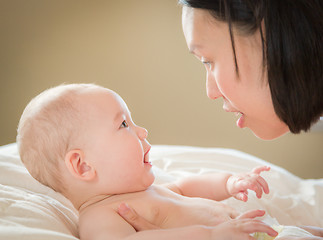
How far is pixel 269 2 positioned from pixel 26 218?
75 cm

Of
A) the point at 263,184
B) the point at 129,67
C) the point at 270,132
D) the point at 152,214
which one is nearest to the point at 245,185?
the point at 263,184

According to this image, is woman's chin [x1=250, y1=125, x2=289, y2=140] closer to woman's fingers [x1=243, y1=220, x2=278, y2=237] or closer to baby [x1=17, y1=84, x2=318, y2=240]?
baby [x1=17, y1=84, x2=318, y2=240]

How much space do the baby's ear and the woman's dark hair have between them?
49 centimetres

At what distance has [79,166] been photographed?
103 centimetres

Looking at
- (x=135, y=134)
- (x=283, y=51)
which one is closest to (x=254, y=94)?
(x=283, y=51)

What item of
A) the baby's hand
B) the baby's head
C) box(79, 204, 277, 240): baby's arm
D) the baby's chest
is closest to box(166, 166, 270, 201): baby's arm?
the baby's hand

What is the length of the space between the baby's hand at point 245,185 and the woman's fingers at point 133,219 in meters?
0.30

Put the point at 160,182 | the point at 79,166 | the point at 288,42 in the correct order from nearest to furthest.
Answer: the point at 288,42
the point at 79,166
the point at 160,182

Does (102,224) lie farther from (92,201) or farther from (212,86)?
(212,86)

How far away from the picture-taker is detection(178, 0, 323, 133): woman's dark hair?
36.2 inches

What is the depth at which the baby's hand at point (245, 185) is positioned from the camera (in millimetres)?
1105

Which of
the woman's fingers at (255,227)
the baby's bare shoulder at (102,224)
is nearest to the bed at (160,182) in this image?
the baby's bare shoulder at (102,224)

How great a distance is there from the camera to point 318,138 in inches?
107

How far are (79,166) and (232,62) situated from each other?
1.60 feet
